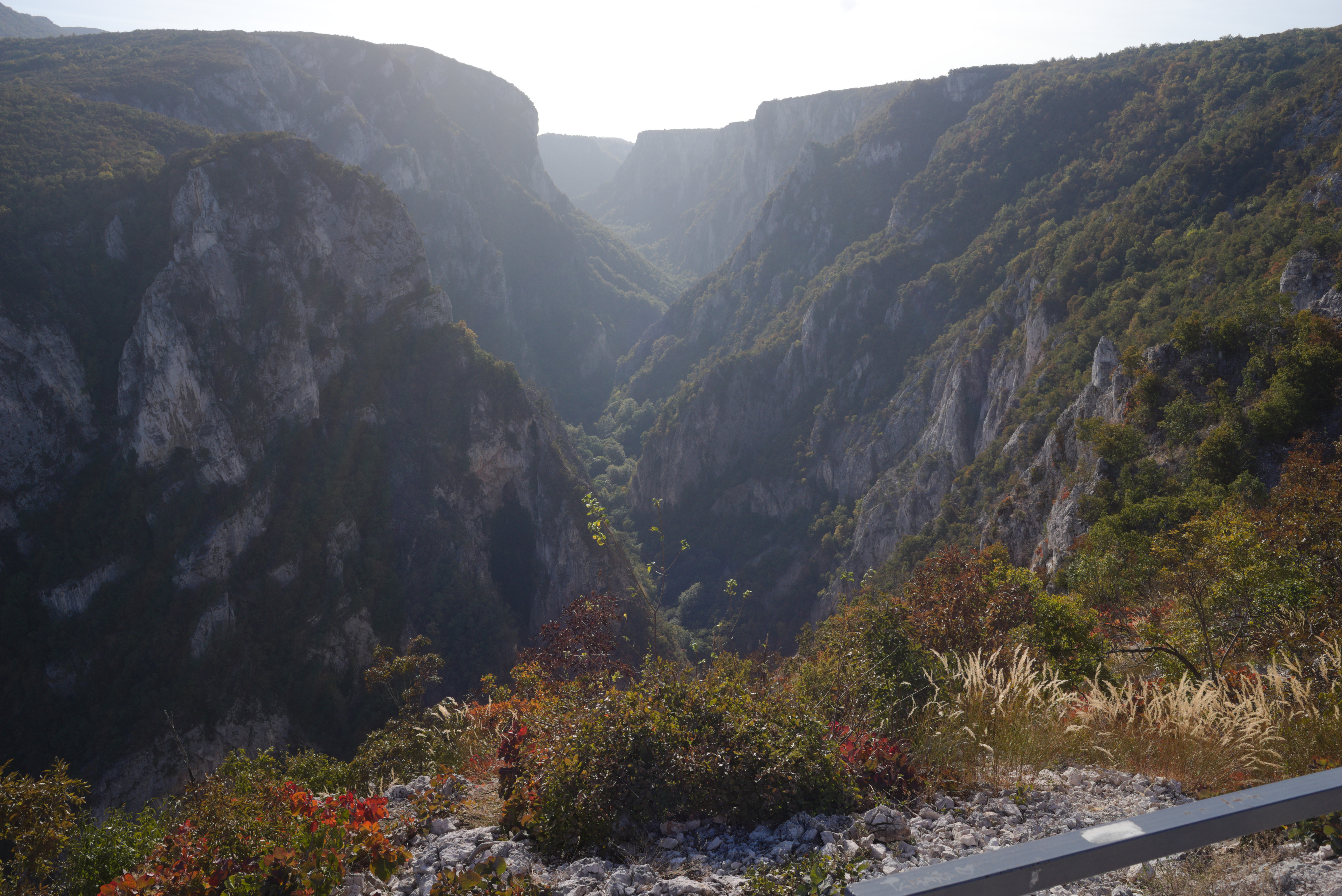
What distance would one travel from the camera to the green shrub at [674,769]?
406cm

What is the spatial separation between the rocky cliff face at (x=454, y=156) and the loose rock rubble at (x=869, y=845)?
99.5m

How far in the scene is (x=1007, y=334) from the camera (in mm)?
60531

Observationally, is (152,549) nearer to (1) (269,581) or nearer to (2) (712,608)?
(1) (269,581)

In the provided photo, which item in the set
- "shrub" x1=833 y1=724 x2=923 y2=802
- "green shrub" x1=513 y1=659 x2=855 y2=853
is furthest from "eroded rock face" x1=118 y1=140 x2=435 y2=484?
"shrub" x1=833 y1=724 x2=923 y2=802

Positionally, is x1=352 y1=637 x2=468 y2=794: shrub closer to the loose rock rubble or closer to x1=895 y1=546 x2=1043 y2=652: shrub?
the loose rock rubble

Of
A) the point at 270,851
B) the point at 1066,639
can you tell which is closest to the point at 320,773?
the point at 270,851

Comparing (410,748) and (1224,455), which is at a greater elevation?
(1224,455)

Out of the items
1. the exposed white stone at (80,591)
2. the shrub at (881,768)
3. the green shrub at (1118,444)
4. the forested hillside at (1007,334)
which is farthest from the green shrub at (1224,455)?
the exposed white stone at (80,591)

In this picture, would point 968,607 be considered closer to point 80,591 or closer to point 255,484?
point 255,484

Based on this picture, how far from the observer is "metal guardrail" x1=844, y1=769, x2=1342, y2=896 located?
70.8 inches

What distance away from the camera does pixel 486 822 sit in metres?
4.59

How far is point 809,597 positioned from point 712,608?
1315 centimetres

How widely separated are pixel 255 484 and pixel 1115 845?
6269 cm

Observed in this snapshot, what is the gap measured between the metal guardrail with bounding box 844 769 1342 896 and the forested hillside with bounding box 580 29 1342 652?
5.69 m
